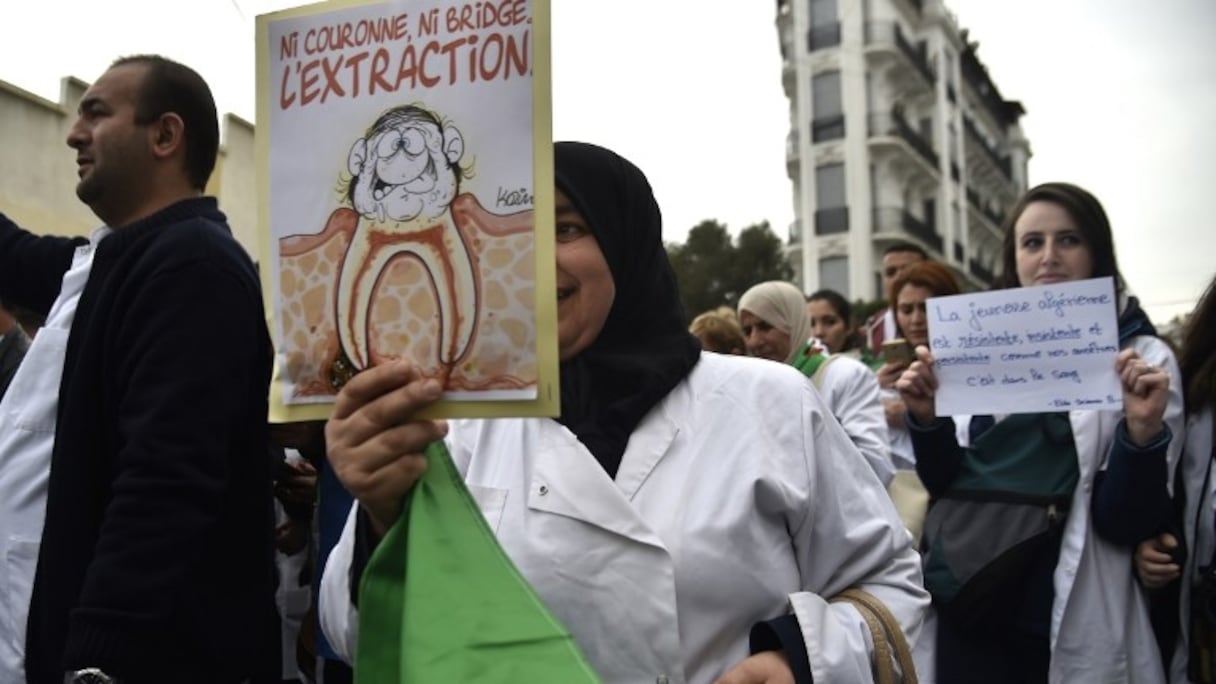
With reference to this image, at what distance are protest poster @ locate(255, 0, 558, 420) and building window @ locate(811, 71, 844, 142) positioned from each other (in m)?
40.1

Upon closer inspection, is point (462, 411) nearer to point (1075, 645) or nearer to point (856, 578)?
point (856, 578)

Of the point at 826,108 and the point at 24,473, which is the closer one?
the point at 24,473

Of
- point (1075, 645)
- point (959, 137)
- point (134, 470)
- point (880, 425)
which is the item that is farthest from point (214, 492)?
point (959, 137)

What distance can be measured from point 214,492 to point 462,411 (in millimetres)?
946

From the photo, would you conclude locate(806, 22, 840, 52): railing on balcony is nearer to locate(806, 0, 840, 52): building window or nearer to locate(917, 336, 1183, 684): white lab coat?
locate(806, 0, 840, 52): building window

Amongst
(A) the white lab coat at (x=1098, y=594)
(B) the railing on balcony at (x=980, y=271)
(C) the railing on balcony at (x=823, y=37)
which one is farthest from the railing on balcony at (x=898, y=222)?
(A) the white lab coat at (x=1098, y=594)

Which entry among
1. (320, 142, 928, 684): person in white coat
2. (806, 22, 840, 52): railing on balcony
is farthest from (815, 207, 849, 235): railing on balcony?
(320, 142, 928, 684): person in white coat

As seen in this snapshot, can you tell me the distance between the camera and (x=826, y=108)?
40.5m

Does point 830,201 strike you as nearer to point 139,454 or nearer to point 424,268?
point 139,454

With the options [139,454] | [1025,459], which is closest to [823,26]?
[1025,459]

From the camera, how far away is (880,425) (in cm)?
440

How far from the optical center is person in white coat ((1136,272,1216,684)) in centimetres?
291

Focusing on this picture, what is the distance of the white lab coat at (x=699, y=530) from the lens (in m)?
1.50

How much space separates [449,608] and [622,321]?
697mm
